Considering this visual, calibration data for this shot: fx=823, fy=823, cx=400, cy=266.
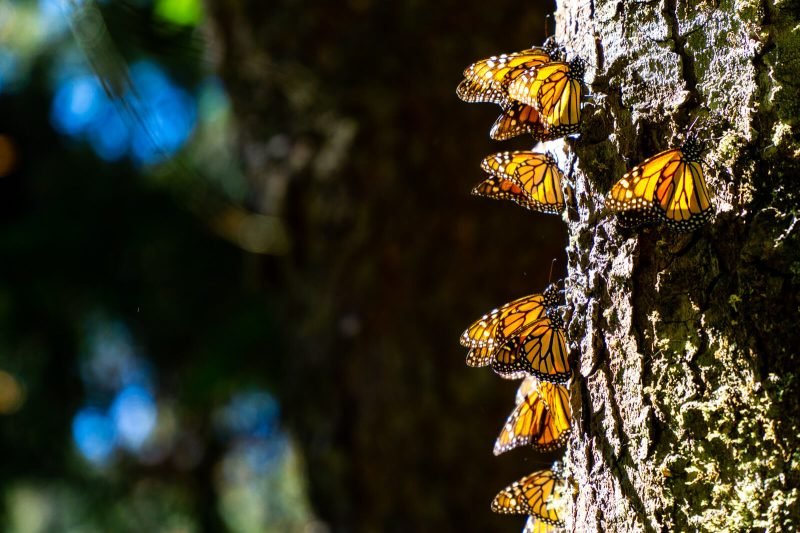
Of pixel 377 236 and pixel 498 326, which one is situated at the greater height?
pixel 377 236

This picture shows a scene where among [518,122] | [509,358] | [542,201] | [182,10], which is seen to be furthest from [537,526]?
[182,10]

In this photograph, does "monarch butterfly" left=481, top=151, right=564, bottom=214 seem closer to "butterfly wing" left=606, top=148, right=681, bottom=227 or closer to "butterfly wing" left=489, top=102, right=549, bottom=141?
"butterfly wing" left=489, top=102, right=549, bottom=141

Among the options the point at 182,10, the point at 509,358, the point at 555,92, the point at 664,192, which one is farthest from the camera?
the point at 182,10

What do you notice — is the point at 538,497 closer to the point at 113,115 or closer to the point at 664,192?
the point at 664,192

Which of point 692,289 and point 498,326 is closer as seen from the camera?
point 692,289

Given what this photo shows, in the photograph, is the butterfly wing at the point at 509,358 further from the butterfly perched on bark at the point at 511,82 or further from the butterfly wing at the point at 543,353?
the butterfly perched on bark at the point at 511,82

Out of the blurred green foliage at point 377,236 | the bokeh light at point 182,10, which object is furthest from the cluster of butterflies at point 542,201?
the bokeh light at point 182,10

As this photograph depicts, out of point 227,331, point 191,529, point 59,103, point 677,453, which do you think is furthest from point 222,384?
point 677,453
